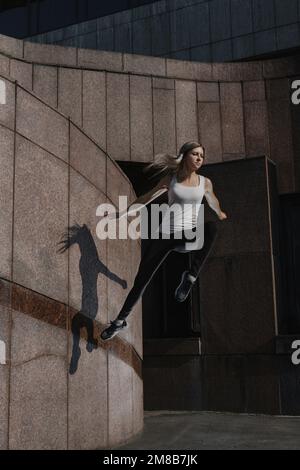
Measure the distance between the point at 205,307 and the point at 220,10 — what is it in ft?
47.7

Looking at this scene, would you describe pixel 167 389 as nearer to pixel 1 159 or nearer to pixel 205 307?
pixel 205 307

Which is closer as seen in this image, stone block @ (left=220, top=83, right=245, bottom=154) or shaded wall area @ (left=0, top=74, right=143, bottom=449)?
shaded wall area @ (left=0, top=74, right=143, bottom=449)

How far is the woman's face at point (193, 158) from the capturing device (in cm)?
1264

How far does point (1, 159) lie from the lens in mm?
10445

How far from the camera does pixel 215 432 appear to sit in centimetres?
1388

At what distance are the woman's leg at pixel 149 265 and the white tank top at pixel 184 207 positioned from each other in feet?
0.73

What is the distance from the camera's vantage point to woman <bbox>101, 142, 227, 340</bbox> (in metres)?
12.3

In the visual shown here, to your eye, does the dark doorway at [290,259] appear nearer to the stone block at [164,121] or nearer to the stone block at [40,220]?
the stone block at [164,121]

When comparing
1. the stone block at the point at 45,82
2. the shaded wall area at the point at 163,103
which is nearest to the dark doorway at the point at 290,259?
the shaded wall area at the point at 163,103

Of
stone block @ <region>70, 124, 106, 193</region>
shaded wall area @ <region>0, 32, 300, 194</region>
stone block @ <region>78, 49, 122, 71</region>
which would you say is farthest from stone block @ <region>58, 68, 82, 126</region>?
stone block @ <region>70, 124, 106, 193</region>

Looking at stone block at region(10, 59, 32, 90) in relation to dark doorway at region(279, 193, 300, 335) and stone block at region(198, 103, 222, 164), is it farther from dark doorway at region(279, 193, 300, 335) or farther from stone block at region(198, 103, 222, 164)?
dark doorway at region(279, 193, 300, 335)

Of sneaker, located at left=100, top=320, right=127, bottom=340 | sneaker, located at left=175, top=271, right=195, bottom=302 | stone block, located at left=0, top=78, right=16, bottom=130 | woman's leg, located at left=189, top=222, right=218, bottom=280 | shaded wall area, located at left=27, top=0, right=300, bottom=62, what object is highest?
shaded wall area, located at left=27, top=0, right=300, bottom=62

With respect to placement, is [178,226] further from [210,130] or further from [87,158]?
[210,130]

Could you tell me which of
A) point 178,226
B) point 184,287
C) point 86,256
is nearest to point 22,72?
point 86,256
